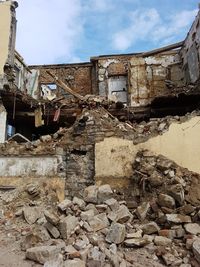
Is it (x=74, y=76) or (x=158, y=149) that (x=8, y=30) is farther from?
(x=158, y=149)

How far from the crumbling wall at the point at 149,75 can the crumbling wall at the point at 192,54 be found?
82 cm

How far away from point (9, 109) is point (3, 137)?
1256mm

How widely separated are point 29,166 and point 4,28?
8.16 m

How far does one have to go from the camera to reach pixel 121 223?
632cm

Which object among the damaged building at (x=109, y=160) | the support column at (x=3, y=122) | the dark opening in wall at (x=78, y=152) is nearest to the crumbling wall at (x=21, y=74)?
the damaged building at (x=109, y=160)

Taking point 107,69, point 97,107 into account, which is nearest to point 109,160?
point 97,107

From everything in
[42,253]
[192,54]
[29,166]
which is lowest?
[42,253]

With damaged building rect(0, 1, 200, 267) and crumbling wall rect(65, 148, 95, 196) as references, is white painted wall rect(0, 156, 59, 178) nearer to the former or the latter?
damaged building rect(0, 1, 200, 267)

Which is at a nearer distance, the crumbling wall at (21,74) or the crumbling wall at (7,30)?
the crumbling wall at (7,30)

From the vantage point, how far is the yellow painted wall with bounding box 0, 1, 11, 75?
13.7 metres

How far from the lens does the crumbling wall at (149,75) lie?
666 inches

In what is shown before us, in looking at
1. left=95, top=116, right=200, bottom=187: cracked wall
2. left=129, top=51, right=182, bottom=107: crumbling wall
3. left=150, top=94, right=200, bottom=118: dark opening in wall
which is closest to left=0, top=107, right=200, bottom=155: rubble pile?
left=95, top=116, right=200, bottom=187: cracked wall

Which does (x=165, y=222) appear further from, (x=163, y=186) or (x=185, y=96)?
(x=185, y=96)

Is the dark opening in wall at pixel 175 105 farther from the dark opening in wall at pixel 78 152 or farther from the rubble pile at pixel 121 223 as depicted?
the rubble pile at pixel 121 223
